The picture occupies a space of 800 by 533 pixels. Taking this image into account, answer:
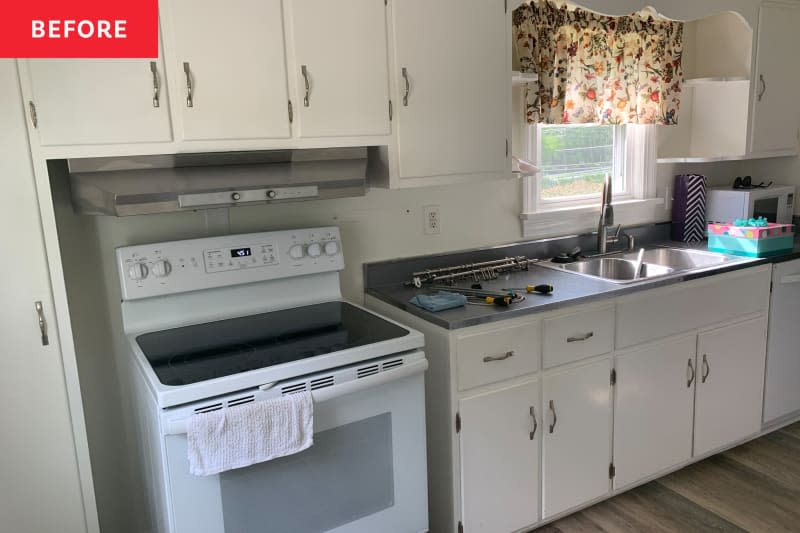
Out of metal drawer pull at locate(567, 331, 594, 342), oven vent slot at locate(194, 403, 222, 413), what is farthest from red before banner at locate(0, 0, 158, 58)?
metal drawer pull at locate(567, 331, 594, 342)

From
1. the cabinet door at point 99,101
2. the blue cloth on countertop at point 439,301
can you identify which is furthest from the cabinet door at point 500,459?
the cabinet door at point 99,101

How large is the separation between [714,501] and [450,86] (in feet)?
6.21

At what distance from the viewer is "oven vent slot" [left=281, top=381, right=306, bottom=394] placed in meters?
1.62

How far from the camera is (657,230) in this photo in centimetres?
318

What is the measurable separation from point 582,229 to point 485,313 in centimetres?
114

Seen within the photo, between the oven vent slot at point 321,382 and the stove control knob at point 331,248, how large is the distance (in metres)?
0.61

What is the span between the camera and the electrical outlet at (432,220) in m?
Result: 2.54

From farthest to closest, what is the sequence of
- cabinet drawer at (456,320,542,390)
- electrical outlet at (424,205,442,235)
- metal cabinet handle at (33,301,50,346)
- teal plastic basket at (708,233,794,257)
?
teal plastic basket at (708,233,794,257), electrical outlet at (424,205,442,235), cabinet drawer at (456,320,542,390), metal cabinet handle at (33,301,50,346)

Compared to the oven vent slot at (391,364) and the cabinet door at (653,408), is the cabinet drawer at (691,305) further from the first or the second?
the oven vent slot at (391,364)

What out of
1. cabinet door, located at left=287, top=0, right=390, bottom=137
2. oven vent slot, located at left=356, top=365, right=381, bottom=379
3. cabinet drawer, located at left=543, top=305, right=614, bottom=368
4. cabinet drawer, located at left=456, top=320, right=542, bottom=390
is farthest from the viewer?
cabinet drawer, located at left=543, top=305, right=614, bottom=368

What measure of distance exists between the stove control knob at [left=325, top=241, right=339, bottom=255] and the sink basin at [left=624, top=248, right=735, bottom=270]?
1.42 metres

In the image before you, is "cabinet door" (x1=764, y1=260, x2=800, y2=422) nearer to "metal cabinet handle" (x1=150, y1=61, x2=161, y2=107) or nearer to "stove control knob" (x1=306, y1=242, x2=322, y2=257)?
"stove control knob" (x1=306, y1=242, x2=322, y2=257)

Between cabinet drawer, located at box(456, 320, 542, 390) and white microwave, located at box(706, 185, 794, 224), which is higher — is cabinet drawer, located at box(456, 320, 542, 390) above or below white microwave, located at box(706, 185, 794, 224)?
below

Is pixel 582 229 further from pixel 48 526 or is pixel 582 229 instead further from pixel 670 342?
pixel 48 526
